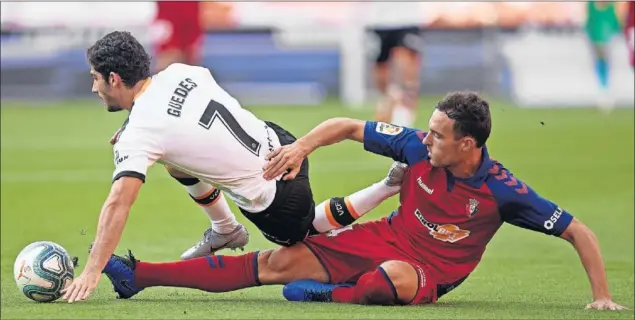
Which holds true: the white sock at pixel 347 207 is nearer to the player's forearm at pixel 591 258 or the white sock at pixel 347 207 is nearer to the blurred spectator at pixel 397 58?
the player's forearm at pixel 591 258

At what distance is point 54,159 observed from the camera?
1545 cm

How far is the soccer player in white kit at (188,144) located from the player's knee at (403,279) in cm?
61

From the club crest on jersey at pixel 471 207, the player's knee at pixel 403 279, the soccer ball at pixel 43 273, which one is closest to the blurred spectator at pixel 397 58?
the club crest on jersey at pixel 471 207

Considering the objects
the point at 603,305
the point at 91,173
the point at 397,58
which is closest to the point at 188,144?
the point at 603,305

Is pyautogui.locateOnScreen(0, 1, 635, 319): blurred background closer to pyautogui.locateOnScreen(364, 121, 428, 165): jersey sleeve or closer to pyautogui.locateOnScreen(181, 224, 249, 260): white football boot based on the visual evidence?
pyautogui.locateOnScreen(181, 224, 249, 260): white football boot

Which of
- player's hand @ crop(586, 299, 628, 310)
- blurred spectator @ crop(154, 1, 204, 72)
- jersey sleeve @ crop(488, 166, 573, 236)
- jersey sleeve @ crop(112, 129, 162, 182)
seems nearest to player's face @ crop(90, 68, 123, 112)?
jersey sleeve @ crop(112, 129, 162, 182)

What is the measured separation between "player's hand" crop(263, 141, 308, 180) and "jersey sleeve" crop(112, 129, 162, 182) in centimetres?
64

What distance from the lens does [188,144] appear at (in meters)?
6.07

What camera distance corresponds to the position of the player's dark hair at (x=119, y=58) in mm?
6133

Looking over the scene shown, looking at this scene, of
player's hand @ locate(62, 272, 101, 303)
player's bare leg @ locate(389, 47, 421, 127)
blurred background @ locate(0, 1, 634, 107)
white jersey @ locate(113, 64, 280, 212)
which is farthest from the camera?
blurred background @ locate(0, 1, 634, 107)

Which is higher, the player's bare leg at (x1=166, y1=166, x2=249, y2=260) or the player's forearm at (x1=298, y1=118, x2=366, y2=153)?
the player's forearm at (x1=298, y1=118, x2=366, y2=153)

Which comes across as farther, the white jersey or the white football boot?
the white football boot

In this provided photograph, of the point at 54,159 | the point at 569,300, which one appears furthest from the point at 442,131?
the point at 54,159

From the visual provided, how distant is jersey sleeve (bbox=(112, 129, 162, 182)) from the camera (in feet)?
19.2
